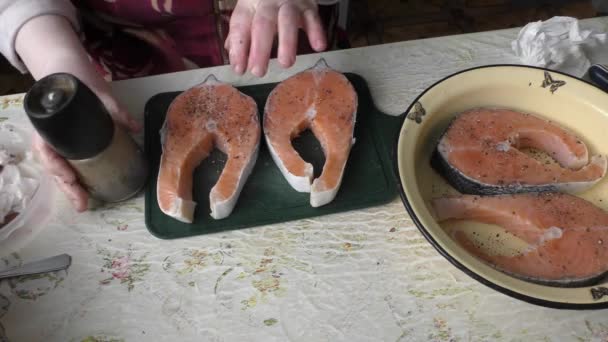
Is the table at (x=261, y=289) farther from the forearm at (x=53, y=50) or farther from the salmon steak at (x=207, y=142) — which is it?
the forearm at (x=53, y=50)

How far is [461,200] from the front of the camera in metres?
0.77

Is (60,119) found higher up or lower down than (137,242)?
higher up

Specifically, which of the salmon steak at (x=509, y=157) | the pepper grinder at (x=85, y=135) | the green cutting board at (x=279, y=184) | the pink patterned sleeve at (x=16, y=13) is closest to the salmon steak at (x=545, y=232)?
the salmon steak at (x=509, y=157)

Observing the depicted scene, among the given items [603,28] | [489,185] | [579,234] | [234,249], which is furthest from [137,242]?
[603,28]

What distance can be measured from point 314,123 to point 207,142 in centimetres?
20

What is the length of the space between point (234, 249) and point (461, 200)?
1.25 ft

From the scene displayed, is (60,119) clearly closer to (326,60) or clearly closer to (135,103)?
(135,103)

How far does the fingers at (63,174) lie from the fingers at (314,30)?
46cm

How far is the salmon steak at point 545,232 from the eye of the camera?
0.71m

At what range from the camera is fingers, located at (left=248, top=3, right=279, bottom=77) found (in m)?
0.80

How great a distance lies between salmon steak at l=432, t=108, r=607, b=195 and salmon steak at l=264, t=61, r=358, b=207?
0.58 feet

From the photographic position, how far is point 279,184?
33.1 inches

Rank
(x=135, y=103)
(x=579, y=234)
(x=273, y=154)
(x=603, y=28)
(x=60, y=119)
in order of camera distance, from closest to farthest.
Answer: (x=60, y=119), (x=579, y=234), (x=273, y=154), (x=135, y=103), (x=603, y=28)

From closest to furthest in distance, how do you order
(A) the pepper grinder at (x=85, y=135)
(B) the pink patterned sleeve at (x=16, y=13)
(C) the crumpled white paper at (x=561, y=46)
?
(A) the pepper grinder at (x=85, y=135) < (B) the pink patterned sleeve at (x=16, y=13) < (C) the crumpled white paper at (x=561, y=46)
